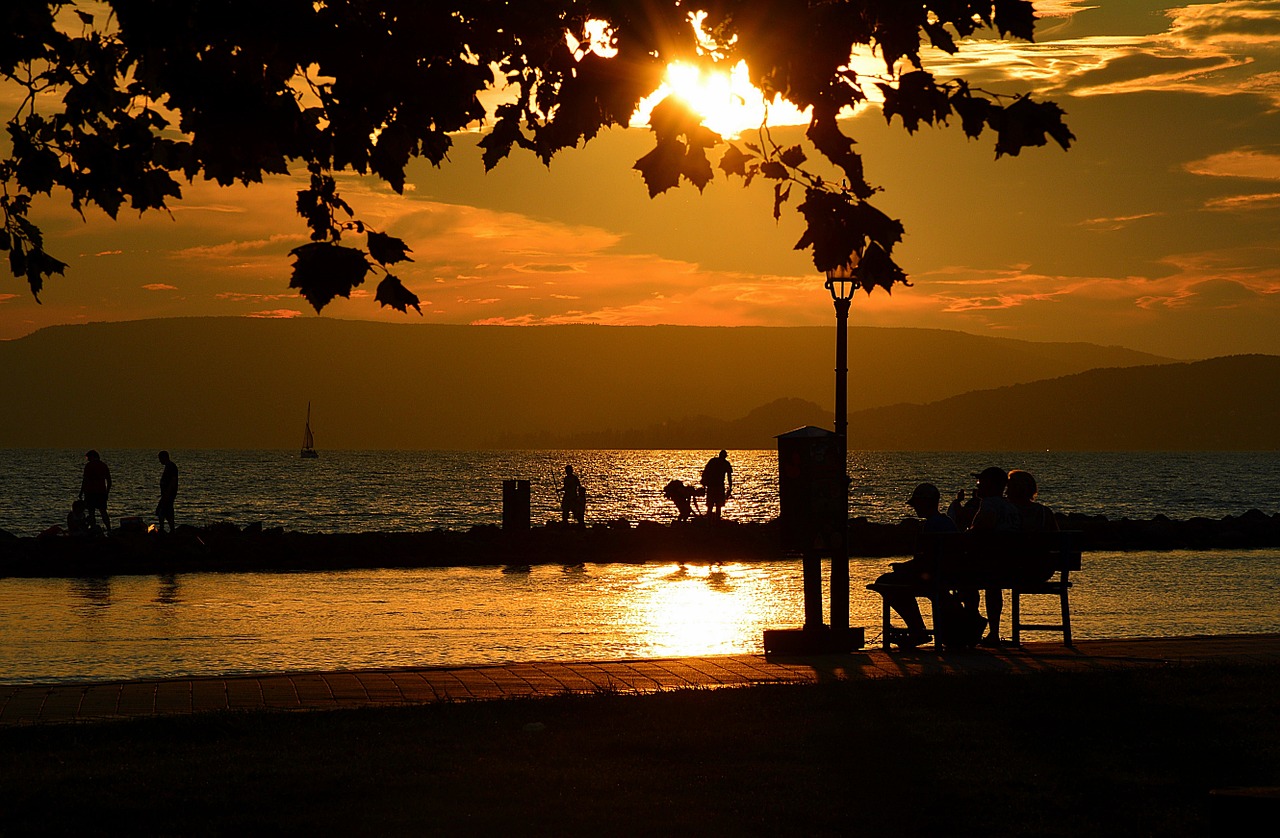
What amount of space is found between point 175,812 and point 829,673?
514 cm

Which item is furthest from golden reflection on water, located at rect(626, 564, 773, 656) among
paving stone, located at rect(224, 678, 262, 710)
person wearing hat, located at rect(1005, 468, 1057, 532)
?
paving stone, located at rect(224, 678, 262, 710)

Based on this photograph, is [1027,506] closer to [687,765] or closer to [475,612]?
[687,765]

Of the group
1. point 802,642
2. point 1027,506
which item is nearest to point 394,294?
point 802,642

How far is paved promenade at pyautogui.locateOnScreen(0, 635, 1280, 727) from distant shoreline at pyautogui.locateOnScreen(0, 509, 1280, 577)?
1437 cm

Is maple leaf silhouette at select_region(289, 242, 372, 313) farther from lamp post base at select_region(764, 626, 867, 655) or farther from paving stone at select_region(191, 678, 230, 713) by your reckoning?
lamp post base at select_region(764, 626, 867, 655)

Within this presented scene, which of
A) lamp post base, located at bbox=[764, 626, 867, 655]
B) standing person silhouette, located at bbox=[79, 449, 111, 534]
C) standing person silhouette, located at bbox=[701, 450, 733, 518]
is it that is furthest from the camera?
standing person silhouette, located at bbox=[701, 450, 733, 518]

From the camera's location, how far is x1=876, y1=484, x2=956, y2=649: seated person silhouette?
11.7 m

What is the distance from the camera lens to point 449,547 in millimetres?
27578

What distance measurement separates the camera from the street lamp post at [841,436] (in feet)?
39.9

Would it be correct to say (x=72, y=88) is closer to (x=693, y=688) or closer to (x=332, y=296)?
(x=332, y=296)

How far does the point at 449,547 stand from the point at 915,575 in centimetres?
1702

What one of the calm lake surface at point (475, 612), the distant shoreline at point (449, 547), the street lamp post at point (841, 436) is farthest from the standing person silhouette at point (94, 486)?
the street lamp post at point (841, 436)

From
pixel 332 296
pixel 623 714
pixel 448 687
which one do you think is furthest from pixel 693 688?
pixel 332 296

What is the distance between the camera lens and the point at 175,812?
605 cm
